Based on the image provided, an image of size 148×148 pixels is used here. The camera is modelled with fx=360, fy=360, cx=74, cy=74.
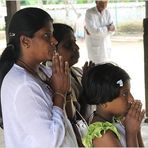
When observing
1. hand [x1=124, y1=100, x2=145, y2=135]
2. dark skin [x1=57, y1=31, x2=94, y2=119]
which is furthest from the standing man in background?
hand [x1=124, y1=100, x2=145, y2=135]

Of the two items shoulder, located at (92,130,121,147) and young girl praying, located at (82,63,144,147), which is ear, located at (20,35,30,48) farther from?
shoulder, located at (92,130,121,147)

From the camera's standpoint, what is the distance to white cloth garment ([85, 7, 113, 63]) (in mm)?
4156

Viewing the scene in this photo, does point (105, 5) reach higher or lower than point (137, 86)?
higher

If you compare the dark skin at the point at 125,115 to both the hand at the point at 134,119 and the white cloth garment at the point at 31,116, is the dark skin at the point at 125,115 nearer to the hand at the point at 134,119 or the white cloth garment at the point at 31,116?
the hand at the point at 134,119

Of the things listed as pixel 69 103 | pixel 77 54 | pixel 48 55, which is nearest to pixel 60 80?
pixel 48 55

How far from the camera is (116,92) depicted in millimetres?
1028

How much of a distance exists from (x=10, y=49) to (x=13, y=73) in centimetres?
12

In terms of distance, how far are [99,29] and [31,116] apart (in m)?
3.24

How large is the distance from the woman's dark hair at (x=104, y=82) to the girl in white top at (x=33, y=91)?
7 centimetres

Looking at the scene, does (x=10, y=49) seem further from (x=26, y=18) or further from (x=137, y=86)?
(x=137, y=86)

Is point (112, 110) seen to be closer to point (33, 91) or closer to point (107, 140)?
point (107, 140)

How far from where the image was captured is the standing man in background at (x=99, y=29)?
13.6 feet

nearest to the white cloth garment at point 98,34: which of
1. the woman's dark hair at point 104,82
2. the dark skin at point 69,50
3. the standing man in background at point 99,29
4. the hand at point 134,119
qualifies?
the standing man in background at point 99,29

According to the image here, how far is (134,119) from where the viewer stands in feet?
3.18
